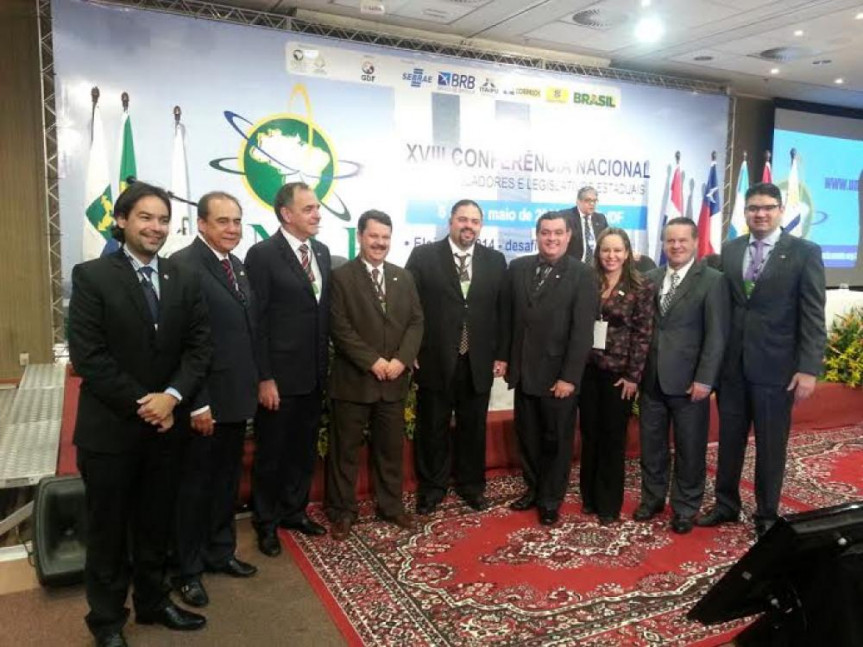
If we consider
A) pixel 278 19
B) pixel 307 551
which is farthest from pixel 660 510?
pixel 278 19

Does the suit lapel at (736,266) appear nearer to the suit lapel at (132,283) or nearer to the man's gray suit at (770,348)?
the man's gray suit at (770,348)

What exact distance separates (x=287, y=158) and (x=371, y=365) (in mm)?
3241

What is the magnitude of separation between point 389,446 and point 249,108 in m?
3.54

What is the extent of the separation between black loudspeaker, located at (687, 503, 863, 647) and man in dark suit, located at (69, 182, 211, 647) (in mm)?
1581

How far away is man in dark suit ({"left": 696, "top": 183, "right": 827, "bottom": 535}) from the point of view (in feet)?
9.49

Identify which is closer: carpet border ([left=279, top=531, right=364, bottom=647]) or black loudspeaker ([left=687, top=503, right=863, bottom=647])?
black loudspeaker ([left=687, top=503, right=863, bottom=647])

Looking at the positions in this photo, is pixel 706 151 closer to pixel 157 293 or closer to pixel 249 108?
pixel 249 108

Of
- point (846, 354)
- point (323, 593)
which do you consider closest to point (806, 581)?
point (323, 593)

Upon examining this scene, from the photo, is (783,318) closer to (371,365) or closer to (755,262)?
(755,262)

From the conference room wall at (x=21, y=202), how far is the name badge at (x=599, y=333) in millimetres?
4253

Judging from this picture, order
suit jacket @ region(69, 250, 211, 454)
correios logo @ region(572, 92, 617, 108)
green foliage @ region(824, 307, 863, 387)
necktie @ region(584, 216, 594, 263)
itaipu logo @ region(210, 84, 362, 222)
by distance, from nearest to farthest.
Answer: suit jacket @ region(69, 250, 211, 454)
green foliage @ region(824, 307, 863, 387)
itaipu logo @ region(210, 84, 362, 222)
necktie @ region(584, 216, 594, 263)
correios logo @ region(572, 92, 617, 108)

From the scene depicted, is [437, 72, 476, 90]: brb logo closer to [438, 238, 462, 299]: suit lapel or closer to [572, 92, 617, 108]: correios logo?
[572, 92, 617, 108]: correios logo

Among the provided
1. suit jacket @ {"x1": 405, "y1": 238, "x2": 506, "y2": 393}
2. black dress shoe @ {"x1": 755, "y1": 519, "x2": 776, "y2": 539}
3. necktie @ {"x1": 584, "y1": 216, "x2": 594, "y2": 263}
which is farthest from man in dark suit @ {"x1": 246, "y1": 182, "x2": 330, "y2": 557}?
necktie @ {"x1": 584, "y1": 216, "x2": 594, "y2": 263}

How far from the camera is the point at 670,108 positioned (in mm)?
7379
